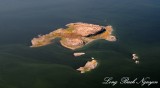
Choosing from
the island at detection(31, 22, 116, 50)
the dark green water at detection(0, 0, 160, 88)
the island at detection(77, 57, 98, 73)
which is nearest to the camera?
the dark green water at detection(0, 0, 160, 88)

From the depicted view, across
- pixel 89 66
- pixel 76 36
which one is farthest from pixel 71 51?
pixel 89 66

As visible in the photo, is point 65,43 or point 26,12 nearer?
point 65,43

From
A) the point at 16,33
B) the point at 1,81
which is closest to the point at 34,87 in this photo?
the point at 1,81

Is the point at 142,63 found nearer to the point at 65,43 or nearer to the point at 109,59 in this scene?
the point at 109,59

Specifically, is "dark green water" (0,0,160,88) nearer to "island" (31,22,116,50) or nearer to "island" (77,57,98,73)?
"island" (77,57,98,73)

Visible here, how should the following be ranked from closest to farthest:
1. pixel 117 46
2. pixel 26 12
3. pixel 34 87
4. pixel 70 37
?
pixel 34 87
pixel 117 46
pixel 70 37
pixel 26 12

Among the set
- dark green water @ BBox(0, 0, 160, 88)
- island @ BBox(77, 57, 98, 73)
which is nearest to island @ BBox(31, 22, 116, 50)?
dark green water @ BBox(0, 0, 160, 88)

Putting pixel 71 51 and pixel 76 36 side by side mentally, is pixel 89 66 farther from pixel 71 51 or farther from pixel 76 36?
pixel 76 36

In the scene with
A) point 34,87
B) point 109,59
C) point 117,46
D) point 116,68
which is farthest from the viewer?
point 117,46
